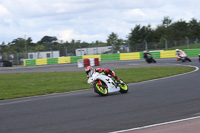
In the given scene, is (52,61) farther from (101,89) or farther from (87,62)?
(101,89)

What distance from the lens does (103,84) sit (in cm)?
1080

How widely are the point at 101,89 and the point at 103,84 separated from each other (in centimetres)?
28

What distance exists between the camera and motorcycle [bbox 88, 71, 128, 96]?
10.4m

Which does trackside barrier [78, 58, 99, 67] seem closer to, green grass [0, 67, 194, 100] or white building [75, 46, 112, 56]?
green grass [0, 67, 194, 100]

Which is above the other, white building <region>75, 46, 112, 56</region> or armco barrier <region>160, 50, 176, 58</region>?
white building <region>75, 46, 112, 56</region>

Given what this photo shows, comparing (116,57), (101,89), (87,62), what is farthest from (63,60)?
(101,89)

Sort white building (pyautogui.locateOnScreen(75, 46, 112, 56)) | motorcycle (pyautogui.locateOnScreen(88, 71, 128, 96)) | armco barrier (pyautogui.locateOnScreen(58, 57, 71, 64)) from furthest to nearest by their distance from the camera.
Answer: white building (pyautogui.locateOnScreen(75, 46, 112, 56)) < armco barrier (pyautogui.locateOnScreen(58, 57, 71, 64)) < motorcycle (pyautogui.locateOnScreen(88, 71, 128, 96))

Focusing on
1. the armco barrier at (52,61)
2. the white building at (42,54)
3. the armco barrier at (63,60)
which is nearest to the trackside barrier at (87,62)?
the armco barrier at (63,60)

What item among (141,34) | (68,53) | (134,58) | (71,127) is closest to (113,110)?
(71,127)

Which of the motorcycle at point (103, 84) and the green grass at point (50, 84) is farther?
the green grass at point (50, 84)

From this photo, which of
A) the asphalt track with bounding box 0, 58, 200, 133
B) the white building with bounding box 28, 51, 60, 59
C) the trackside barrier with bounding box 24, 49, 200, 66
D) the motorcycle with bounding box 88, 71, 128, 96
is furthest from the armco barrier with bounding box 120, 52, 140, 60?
the asphalt track with bounding box 0, 58, 200, 133

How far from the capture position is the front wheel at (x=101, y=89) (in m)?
10.5

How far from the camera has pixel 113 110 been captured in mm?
7715

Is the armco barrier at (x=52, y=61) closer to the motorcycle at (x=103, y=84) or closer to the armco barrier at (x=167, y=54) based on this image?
the armco barrier at (x=167, y=54)
